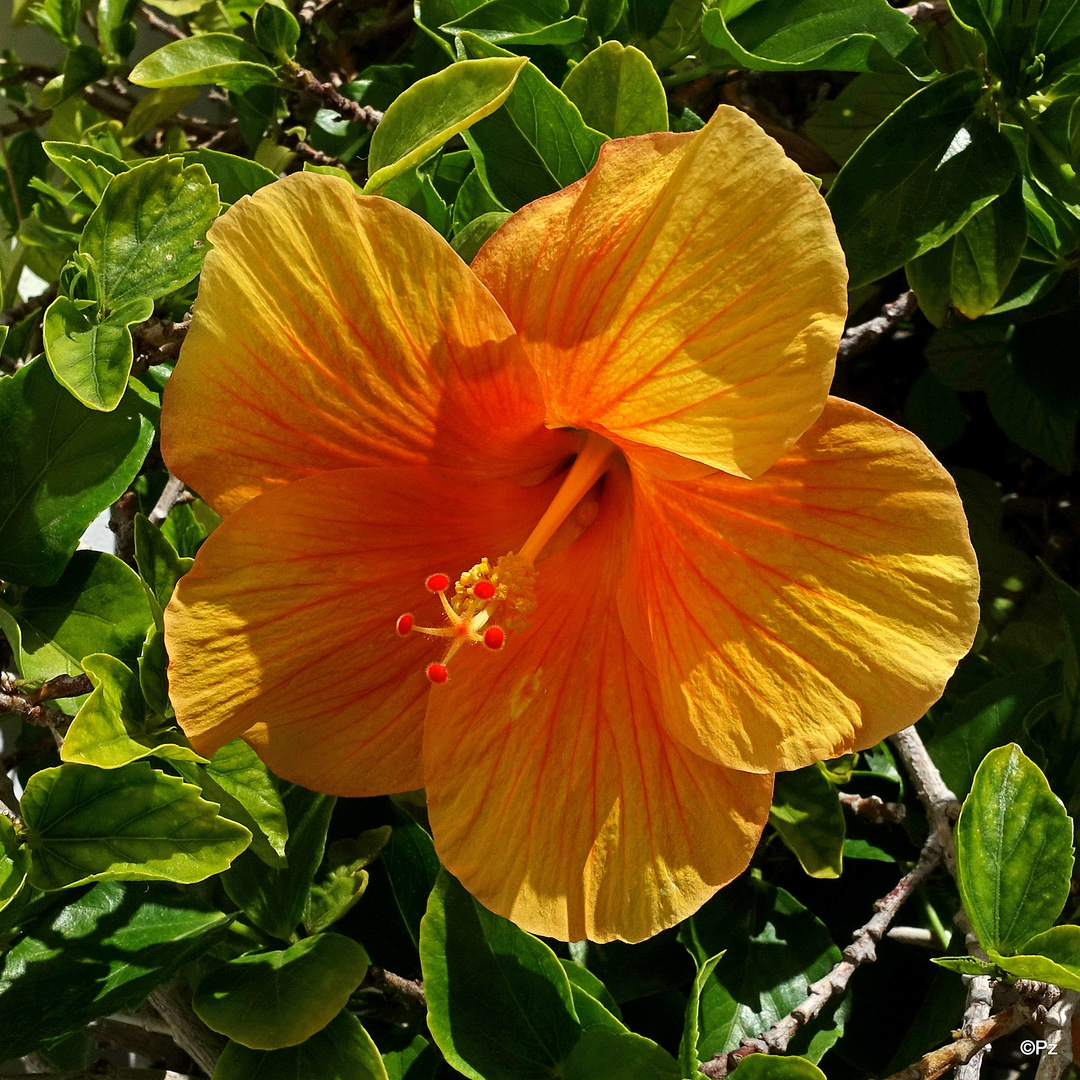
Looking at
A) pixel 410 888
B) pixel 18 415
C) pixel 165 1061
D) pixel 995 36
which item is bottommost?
pixel 165 1061

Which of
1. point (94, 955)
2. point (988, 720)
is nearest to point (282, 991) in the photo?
point (94, 955)

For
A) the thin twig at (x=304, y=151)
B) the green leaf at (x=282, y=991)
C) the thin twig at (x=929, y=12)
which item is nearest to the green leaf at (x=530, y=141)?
the thin twig at (x=304, y=151)

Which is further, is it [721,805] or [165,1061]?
[165,1061]

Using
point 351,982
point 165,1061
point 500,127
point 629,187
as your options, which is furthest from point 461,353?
point 165,1061

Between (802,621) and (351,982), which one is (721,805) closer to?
(802,621)

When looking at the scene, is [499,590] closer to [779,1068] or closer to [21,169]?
[779,1068]

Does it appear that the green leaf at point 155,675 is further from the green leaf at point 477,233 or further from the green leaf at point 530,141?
the green leaf at point 530,141
